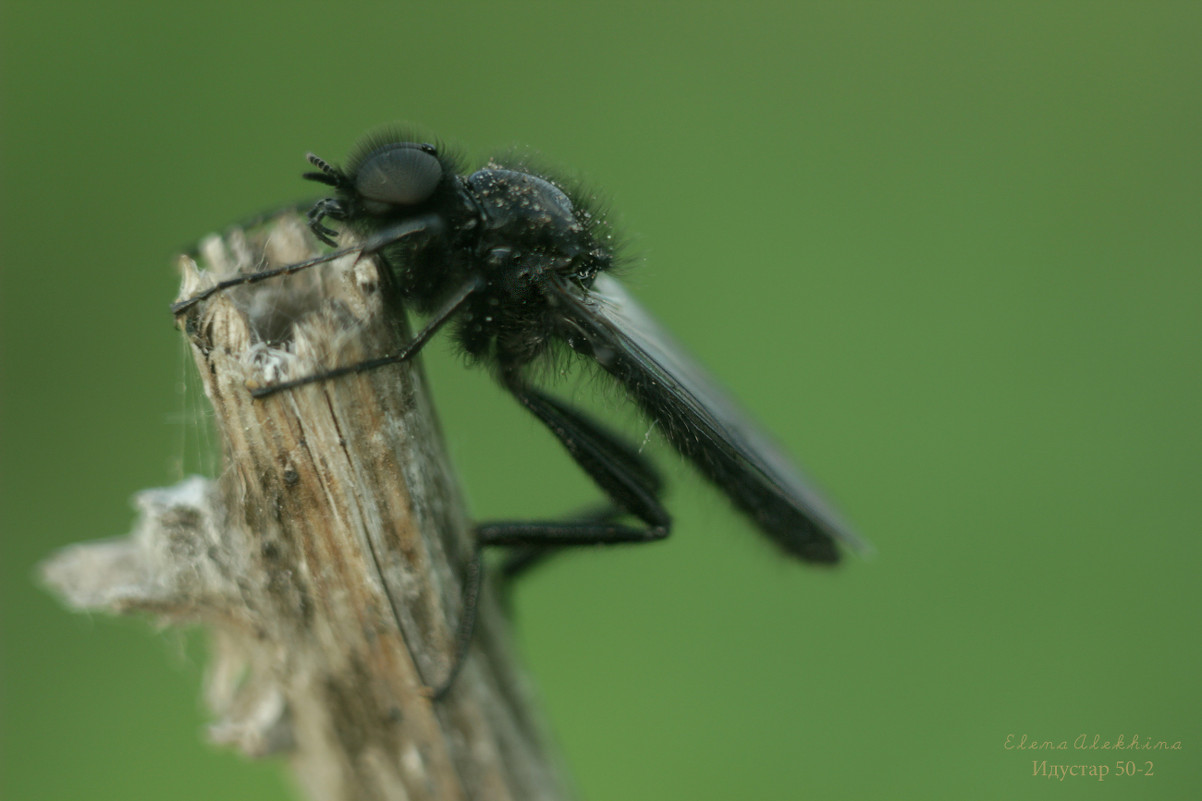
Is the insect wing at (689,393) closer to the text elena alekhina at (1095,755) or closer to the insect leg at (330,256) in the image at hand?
the insect leg at (330,256)

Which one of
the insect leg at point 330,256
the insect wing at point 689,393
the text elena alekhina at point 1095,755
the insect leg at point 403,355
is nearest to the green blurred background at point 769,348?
the text elena alekhina at point 1095,755

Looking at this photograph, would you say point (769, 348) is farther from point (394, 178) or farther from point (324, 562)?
point (324, 562)

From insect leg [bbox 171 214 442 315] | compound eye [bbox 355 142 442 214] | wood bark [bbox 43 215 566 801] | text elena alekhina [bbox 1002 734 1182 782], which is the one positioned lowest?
text elena alekhina [bbox 1002 734 1182 782]

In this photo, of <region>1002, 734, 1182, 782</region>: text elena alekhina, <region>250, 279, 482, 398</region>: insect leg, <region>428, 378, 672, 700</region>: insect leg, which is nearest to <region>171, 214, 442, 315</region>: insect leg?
<region>250, 279, 482, 398</region>: insect leg

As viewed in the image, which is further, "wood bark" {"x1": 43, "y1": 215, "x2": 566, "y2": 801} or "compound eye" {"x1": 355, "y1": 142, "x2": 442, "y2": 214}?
"compound eye" {"x1": 355, "y1": 142, "x2": 442, "y2": 214}

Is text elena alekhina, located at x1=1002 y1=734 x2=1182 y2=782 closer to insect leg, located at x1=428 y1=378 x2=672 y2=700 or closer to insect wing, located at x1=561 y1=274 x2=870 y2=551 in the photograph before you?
insect wing, located at x1=561 y1=274 x2=870 y2=551
